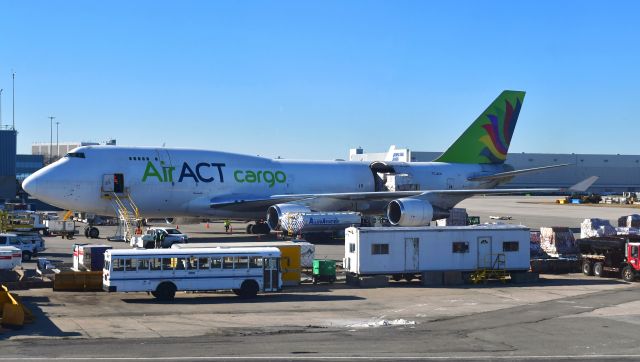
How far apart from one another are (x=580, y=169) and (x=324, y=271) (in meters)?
148

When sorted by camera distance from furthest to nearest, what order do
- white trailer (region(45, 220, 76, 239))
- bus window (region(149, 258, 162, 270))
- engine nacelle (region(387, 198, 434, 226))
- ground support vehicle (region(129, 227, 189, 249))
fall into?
white trailer (region(45, 220, 76, 239)) < engine nacelle (region(387, 198, 434, 226)) < ground support vehicle (region(129, 227, 189, 249)) < bus window (region(149, 258, 162, 270))

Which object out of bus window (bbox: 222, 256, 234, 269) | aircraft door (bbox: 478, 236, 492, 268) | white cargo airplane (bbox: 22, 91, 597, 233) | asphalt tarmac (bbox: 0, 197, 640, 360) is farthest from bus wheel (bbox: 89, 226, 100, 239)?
aircraft door (bbox: 478, 236, 492, 268)

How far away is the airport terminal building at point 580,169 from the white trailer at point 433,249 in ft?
425

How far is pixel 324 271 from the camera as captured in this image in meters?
37.6

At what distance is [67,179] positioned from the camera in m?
52.1

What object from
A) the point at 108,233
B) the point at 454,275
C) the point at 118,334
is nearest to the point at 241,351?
the point at 118,334

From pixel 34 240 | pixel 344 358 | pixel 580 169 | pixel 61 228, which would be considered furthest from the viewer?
pixel 580 169

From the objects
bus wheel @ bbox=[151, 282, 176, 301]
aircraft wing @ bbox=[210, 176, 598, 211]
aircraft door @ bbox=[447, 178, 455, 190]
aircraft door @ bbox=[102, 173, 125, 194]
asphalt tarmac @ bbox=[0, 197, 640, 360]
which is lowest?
asphalt tarmac @ bbox=[0, 197, 640, 360]

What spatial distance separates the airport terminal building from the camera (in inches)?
6786

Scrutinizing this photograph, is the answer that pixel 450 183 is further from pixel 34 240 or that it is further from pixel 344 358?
pixel 344 358

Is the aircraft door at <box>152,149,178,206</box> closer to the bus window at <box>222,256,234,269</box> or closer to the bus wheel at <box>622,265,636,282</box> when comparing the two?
the bus window at <box>222,256,234,269</box>

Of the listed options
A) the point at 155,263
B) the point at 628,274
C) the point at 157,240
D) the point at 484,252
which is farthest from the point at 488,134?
the point at 155,263

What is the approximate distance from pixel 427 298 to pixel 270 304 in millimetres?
6212

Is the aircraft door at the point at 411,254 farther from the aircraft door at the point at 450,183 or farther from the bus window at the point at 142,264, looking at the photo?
the aircraft door at the point at 450,183
